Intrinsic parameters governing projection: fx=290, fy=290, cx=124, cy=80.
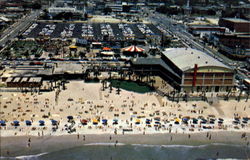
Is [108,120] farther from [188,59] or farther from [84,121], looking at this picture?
[188,59]

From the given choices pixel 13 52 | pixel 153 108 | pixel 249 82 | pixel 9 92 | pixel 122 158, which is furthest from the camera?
pixel 13 52

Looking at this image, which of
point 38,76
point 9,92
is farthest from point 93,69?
point 9,92

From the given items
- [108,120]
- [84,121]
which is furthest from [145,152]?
[84,121]

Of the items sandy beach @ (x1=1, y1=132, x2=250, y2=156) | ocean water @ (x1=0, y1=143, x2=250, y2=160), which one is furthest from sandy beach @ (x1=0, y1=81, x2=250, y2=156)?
ocean water @ (x1=0, y1=143, x2=250, y2=160)

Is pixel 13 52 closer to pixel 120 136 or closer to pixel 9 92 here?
pixel 9 92

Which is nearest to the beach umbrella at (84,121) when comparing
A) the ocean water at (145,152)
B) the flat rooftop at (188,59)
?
the ocean water at (145,152)

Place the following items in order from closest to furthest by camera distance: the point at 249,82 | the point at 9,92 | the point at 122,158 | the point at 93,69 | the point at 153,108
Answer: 1. the point at 122,158
2. the point at 153,108
3. the point at 9,92
4. the point at 249,82
5. the point at 93,69

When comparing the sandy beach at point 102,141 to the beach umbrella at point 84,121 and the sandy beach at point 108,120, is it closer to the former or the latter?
the sandy beach at point 108,120

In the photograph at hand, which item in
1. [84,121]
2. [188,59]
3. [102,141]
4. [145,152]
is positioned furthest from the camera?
[188,59]
